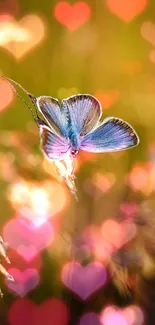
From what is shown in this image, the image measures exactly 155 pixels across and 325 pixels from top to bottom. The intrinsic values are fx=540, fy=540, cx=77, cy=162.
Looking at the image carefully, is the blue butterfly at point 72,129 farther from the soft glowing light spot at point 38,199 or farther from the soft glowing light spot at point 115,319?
the soft glowing light spot at point 115,319

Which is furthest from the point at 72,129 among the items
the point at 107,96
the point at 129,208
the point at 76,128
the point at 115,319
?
the point at 115,319

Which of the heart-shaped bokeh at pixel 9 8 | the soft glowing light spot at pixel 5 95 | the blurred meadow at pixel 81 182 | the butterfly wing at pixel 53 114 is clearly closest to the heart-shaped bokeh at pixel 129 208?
the blurred meadow at pixel 81 182

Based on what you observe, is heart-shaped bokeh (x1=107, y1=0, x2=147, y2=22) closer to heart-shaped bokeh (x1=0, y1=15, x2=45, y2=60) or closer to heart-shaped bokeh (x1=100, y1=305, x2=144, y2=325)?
heart-shaped bokeh (x1=0, y1=15, x2=45, y2=60)

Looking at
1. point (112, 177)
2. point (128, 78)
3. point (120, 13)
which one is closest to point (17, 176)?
point (112, 177)

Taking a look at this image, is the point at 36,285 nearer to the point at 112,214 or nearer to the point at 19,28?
the point at 112,214

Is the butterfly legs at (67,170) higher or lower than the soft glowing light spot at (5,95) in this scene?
lower

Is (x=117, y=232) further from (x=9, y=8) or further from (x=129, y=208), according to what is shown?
(x=9, y=8)

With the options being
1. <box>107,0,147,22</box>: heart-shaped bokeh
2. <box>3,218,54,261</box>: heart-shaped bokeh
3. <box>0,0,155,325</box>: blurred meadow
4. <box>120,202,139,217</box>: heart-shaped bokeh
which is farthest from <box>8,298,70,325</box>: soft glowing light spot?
<box>107,0,147,22</box>: heart-shaped bokeh
